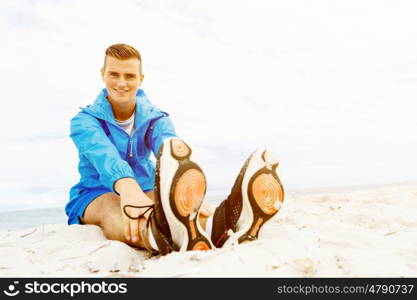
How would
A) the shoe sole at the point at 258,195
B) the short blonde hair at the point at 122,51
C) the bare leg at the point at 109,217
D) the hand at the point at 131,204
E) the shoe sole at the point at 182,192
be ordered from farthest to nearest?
the short blonde hair at the point at 122,51
the bare leg at the point at 109,217
the hand at the point at 131,204
the shoe sole at the point at 258,195
the shoe sole at the point at 182,192

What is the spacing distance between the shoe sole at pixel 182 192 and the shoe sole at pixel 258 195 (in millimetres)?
194

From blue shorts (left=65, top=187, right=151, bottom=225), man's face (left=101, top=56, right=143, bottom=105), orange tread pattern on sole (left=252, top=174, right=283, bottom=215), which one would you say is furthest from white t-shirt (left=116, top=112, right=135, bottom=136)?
orange tread pattern on sole (left=252, top=174, right=283, bottom=215)

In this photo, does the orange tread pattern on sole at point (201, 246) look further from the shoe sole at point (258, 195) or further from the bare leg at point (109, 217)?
the bare leg at point (109, 217)

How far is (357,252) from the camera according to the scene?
1.51 metres

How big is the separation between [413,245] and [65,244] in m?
1.66

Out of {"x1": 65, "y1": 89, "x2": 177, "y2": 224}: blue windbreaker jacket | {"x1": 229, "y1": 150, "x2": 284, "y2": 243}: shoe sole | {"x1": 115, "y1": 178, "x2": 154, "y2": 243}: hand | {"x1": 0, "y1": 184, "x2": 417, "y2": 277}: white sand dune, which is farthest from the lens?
{"x1": 65, "y1": 89, "x2": 177, "y2": 224}: blue windbreaker jacket

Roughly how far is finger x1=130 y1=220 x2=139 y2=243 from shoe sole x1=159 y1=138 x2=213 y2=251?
0.88ft

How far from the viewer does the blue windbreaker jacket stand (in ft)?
6.25

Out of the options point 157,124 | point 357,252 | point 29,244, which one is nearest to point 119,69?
point 157,124

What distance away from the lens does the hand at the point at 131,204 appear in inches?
65.8

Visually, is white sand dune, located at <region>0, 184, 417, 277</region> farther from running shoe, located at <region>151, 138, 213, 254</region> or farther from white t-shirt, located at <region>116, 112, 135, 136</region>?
white t-shirt, located at <region>116, 112, 135, 136</region>

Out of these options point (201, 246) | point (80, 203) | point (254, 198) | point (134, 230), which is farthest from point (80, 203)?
A: point (254, 198)

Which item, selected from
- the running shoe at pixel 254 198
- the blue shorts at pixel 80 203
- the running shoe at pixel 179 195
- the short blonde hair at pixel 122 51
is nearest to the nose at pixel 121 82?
the short blonde hair at pixel 122 51

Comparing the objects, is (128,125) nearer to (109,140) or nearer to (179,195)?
(109,140)
